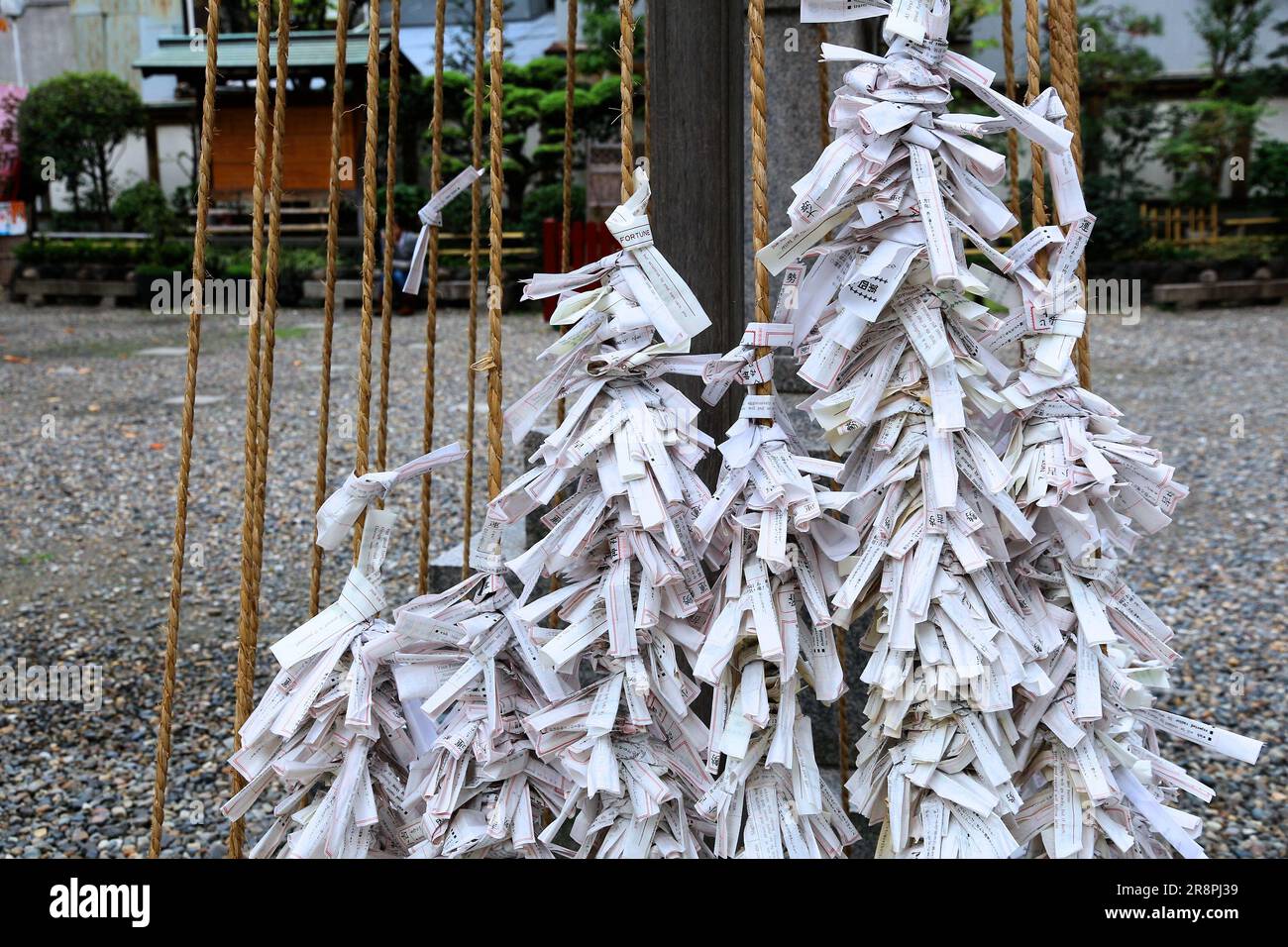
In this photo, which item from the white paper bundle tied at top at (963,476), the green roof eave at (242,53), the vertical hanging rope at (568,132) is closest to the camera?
the white paper bundle tied at top at (963,476)

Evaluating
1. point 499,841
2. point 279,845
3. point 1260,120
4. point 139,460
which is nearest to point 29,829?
point 279,845

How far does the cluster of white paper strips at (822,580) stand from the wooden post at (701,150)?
0.78ft

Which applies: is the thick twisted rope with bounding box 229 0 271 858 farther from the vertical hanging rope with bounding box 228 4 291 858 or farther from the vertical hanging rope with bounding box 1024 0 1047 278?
the vertical hanging rope with bounding box 1024 0 1047 278

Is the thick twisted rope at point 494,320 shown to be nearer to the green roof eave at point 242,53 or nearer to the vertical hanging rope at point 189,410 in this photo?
the vertical hanging rope at point 189,410

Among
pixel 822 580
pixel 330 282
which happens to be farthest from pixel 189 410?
pixel 822 580

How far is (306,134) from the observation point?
12.6 m

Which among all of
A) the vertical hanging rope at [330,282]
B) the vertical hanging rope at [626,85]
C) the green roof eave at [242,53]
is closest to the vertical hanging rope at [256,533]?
the vertical hanging rope at [330,282]

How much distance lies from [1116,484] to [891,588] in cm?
22

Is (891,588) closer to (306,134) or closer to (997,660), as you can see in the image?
(997,660)

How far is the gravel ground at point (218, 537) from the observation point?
2695 mm

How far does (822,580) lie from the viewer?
104 cm

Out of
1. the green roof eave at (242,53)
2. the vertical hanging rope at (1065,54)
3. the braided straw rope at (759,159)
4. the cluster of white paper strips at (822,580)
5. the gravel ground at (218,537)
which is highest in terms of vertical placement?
the green roof eave at (242,53)

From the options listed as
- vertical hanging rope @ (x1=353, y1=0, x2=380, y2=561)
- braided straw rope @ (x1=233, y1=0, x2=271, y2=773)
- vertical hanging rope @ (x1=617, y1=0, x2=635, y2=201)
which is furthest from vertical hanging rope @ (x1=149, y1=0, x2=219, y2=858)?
vertical hanging rope @ (x1=617, y1=0, x2=635, y2=201)

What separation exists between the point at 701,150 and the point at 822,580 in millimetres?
480
